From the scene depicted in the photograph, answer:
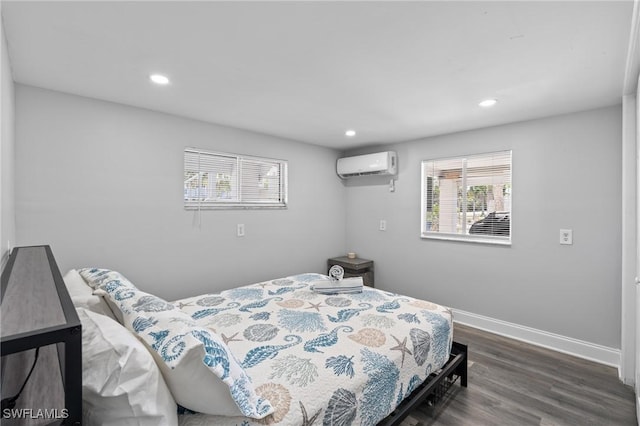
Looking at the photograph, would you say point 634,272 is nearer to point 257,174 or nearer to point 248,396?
point 248,396

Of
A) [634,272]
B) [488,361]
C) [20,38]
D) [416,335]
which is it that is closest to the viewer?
[20,38]

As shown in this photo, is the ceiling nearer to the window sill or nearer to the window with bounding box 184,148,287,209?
the window with bounding box 184,148,287,209

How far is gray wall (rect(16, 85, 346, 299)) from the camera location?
2.29 metres

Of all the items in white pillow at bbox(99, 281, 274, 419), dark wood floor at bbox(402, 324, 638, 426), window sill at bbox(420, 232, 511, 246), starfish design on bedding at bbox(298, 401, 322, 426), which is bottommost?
dark wood floor at bbox(402, 324, 638, 426)

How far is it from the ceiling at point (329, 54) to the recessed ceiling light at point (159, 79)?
48mm

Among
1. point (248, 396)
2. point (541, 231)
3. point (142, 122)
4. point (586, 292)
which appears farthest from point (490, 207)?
point (142, 122)

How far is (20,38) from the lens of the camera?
1.65 m

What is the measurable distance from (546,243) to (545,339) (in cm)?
96

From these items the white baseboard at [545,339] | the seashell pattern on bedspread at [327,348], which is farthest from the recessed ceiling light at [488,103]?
the white baseboard at [545,339]

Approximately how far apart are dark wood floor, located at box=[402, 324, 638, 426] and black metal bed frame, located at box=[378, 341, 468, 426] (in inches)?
2.7

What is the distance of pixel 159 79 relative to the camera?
7.10 ft

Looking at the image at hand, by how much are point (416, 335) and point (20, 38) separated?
2.85 meters

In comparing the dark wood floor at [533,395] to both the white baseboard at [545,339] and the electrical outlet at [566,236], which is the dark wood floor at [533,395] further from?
the electrical outlet at [566,236]

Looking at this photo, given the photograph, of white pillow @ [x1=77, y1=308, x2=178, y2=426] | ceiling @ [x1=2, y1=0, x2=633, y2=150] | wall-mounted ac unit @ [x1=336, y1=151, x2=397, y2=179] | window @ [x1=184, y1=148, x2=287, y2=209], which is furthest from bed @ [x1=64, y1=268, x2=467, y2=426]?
wall-mounted ac unit @ [x1=336, y1=151, x2=397, y2=179]
